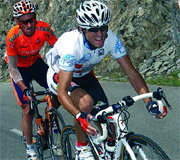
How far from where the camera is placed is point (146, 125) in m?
7.98

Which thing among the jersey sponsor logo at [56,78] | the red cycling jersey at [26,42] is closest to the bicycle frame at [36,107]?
the jersey sponsor logo at [56,78]

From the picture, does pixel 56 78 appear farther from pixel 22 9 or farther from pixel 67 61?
pixel 22 9

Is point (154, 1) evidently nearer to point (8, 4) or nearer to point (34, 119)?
point (34, 119)

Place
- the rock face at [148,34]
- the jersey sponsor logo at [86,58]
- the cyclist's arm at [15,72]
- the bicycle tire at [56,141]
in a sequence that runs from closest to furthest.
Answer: the jersey sponsor logo at [86,58] < the bicycle tire at [56,141] < the cyclist's arm at [15,72] < the rock face at [148,34]

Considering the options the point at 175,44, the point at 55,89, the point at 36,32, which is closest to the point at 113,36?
the point at 55,89

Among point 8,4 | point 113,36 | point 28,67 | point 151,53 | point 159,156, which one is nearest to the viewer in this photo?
point 159,156

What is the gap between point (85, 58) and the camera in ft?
15.7

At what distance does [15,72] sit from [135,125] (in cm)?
300

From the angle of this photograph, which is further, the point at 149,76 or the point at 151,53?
the point at 151,53

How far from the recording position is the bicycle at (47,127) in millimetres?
5797

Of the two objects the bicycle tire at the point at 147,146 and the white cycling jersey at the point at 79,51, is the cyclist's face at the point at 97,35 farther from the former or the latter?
the bicycle tire at the point at 147,146

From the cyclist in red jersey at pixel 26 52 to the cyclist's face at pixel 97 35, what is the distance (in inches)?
65.7

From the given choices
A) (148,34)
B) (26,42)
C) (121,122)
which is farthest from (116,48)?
(148,34)

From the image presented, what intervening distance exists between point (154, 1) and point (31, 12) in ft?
24.6
